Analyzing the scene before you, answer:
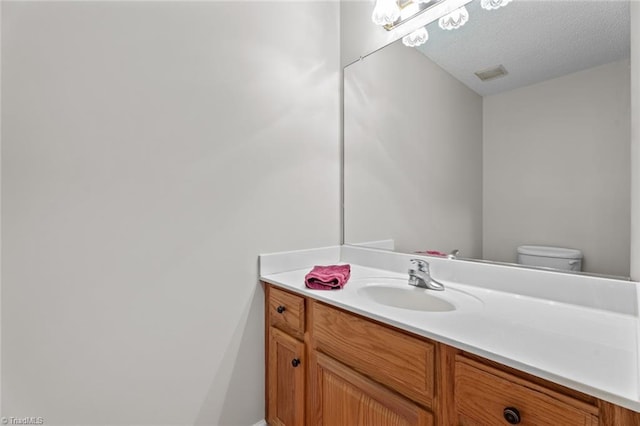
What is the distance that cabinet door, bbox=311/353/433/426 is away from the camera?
0.86 meters

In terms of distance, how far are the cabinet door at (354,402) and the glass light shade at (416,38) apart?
151 cm

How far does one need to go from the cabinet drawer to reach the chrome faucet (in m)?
0.50

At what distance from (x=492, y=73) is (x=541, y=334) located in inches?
40.0

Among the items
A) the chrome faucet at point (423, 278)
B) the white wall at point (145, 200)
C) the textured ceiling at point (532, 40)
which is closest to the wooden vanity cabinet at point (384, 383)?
the white wall at point (145, 200)

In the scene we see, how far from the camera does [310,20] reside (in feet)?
5.45

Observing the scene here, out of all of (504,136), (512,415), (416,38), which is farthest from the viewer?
(416,38)

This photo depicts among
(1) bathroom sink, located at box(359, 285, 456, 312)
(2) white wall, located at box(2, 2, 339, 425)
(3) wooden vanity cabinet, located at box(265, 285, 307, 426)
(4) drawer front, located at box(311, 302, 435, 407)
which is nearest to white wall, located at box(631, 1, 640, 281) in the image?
(1) bathroom sink, located at box(359, 285, 456, 312)

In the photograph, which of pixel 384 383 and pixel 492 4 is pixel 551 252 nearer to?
pixel 384 383

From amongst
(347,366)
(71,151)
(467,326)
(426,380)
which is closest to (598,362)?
(467,326)

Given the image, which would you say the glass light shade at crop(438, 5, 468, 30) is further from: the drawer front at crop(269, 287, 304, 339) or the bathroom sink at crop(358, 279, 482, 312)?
the drawer front at crop(269, 287, 304, 339)

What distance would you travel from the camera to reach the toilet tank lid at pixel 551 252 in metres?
1.03

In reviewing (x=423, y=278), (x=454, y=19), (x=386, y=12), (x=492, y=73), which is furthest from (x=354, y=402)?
(x=386, y=12)

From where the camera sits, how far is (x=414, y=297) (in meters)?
1.25

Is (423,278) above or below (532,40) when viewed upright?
below
